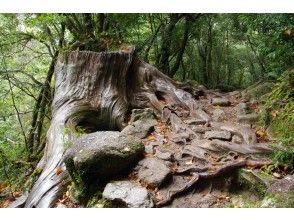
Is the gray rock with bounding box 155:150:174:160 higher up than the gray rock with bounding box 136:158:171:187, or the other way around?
the gray rock with bounding box 155:150:174:160

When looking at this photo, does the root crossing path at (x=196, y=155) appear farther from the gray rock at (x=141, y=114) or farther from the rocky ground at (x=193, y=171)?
the gray rock at (x=141, y=114)

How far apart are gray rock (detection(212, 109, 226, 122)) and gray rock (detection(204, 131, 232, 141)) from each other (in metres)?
0.94

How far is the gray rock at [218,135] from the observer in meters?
5.49

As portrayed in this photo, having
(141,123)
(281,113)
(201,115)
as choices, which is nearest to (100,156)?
(141,123)

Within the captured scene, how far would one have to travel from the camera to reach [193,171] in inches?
180

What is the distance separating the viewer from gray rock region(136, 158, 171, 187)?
4306 millimetres

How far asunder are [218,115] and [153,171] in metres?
2.79

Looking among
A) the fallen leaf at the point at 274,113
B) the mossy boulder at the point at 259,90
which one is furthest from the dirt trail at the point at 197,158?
the mossy boulder at the point at 259,90

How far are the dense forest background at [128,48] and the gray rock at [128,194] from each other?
2.23 meters

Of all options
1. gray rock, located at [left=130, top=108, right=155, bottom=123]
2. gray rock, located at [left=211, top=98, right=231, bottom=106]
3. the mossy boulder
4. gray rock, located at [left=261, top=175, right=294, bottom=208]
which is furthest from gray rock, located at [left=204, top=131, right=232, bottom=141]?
the mossy boulder

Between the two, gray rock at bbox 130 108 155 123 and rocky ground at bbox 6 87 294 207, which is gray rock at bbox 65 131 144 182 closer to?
rocky ground at bbox 6 87 294 207

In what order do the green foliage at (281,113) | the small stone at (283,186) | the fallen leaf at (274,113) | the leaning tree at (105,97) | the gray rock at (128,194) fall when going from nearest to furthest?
the small stone at (283,186)
the gray rock at (128,194)
the green foliage at (281,113)
the fallen leaf at (274,113)
the leaning tree at (105,97)
